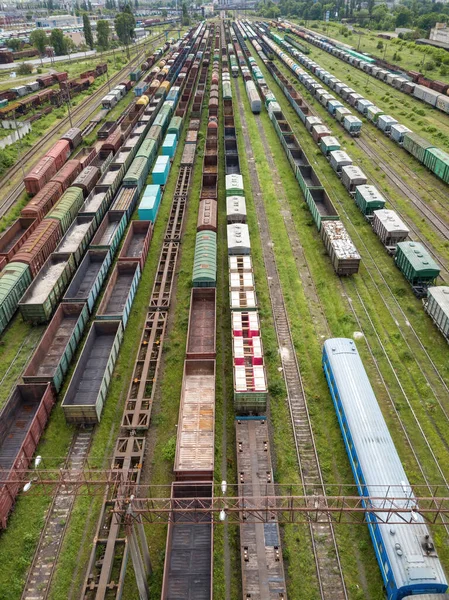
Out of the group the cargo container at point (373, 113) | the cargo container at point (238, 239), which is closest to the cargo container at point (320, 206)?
the cargo container at point (238, 239)

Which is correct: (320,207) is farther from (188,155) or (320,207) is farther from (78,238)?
(78,238)

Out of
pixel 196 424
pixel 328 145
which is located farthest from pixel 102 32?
pixel 196 424

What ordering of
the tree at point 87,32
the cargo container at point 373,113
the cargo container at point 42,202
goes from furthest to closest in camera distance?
the tree at point 87,32
the cargo container at point 373,113
the cargo container at point 42,202

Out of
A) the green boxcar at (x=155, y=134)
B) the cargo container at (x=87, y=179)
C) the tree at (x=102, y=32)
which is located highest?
the tree at (x=102, y=32)

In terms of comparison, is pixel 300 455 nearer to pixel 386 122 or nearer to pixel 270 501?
pixel 270 501

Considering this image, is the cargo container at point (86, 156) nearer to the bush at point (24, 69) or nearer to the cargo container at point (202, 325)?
the cargo container at point (202, 325)

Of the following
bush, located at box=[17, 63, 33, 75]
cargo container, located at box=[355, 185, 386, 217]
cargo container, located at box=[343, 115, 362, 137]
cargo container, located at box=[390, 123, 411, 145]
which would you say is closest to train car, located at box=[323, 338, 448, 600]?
cargo container, located at box=[355, 185, 386, 217]

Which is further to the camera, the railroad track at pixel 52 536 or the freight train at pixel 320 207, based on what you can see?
the freight train at pixel 320 207

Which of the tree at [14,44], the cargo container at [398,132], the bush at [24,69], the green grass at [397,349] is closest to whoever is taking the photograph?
the green grass at [397,349]
